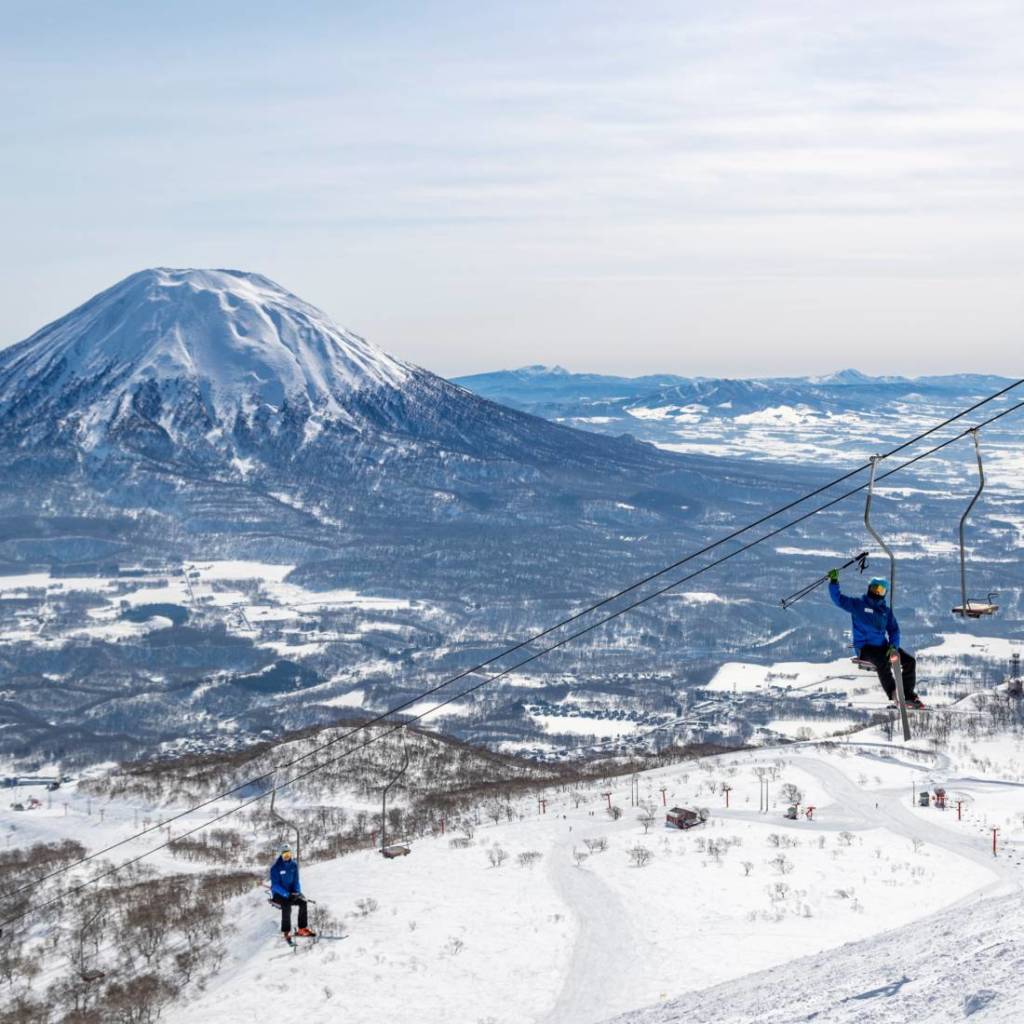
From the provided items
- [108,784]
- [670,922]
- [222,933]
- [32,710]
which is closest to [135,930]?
[222,933]

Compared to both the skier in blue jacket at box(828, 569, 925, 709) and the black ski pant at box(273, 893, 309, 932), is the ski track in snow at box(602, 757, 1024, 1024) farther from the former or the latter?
the black ski pant at box(273, 893, 309, 932)

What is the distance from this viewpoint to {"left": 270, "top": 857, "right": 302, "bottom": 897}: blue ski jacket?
27938 mm

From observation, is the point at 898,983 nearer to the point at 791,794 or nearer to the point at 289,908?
the point at 289,908

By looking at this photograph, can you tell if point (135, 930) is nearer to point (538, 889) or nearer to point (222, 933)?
point (222, 933)

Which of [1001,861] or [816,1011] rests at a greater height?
[816,1011]

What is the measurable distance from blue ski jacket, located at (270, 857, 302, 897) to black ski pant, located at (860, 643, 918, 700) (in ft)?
44.8

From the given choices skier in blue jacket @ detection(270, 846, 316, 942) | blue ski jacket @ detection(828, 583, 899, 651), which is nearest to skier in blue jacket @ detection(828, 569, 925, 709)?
blue ski jacket @ detection(828, 583, 899, 651)

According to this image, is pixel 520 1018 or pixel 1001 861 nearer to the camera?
pixel 520 1018

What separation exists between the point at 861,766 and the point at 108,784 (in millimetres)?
46146

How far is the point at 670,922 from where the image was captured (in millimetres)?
29047

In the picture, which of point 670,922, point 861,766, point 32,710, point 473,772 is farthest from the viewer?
point 32,710

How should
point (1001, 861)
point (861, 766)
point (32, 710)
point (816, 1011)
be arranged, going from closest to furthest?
point (816, 1011), point (1001, 861), point (861, 766), point (32, 710)

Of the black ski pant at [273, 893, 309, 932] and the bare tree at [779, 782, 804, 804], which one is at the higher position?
the black ski pant at [273, 893, 309, 932]

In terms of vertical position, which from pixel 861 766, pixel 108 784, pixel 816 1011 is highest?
pixel 816 1011
